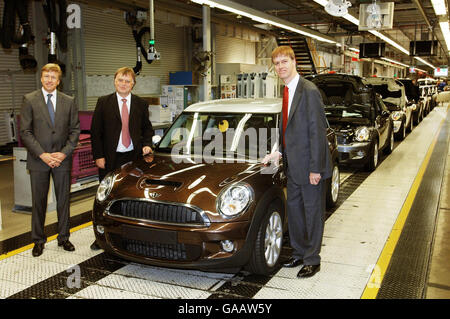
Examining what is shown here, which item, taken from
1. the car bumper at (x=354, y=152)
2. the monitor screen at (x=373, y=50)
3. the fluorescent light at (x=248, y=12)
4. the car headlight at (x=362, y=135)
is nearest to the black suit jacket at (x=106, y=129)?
the fluorescent light at (x=248, y=12)

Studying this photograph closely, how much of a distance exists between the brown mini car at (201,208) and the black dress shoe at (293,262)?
0.12 metres

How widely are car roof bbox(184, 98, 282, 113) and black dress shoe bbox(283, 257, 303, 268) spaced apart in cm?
150

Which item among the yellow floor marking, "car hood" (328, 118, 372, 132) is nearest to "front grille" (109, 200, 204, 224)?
the yellow floor marking

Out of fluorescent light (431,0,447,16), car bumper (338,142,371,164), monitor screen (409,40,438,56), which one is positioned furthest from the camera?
monitor screen (409,40,438,56)

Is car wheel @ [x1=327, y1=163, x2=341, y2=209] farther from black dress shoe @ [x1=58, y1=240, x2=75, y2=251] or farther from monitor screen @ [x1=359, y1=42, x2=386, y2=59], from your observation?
monitor screen @ [x1=359, y1=42, x2=386, y2=59]

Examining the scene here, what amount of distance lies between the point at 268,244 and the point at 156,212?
1011 millimetres

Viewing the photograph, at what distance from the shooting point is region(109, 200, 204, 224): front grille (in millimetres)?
3561

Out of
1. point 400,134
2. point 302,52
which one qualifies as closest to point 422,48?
point 302,52

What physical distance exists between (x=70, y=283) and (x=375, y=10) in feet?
37.9

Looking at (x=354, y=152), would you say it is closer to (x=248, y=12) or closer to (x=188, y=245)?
(x=248, y=12)

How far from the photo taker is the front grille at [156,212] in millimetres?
3561

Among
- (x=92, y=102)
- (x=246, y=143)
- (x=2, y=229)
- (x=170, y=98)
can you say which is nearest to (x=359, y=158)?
(x=246, y=143)

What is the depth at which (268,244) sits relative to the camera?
396 centimetres

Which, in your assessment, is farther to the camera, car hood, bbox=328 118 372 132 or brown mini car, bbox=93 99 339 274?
car hood, bbox=328 118 372 132
